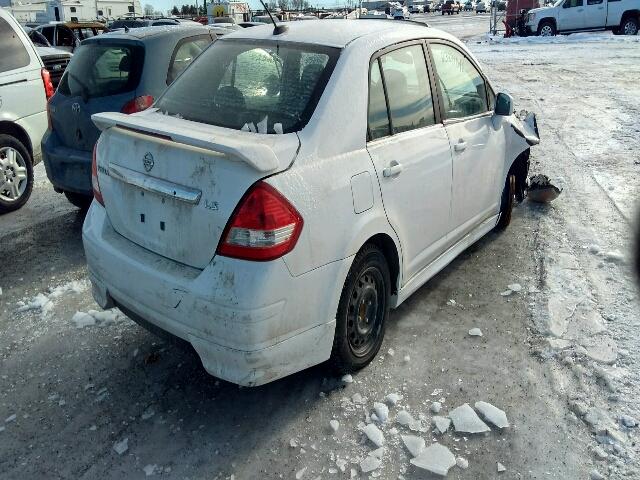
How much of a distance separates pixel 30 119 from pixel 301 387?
4.99 metres

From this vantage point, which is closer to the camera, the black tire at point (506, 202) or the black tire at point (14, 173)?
the black tire at point (506, 202)

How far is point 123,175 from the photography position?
3.07 metres

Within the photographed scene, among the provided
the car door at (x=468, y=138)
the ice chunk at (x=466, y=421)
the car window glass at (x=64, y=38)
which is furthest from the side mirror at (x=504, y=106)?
the car window glass at (x=64, y=38)

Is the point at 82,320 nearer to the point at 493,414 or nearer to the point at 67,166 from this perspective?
the point at 67,166

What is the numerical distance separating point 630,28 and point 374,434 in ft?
90.8

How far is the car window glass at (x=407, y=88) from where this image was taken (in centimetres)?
343


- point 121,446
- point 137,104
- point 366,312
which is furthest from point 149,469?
point 137,104

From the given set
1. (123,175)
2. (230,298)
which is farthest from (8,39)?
(230,298)

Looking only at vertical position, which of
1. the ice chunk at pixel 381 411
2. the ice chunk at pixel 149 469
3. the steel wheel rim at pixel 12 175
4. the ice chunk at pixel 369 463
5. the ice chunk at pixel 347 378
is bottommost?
the ice chunk at pixel 369 463

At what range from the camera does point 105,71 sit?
5.35 metres

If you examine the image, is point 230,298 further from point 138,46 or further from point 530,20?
point 530,20

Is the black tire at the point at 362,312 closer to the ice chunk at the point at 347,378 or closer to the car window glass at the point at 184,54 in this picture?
the ice chunk at the point at 347,378

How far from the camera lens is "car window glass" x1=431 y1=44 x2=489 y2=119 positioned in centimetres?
396

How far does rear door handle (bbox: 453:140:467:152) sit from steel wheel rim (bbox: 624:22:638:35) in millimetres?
25814
